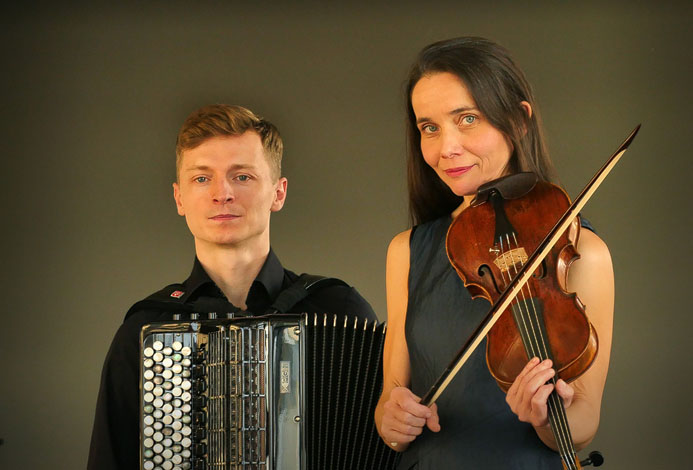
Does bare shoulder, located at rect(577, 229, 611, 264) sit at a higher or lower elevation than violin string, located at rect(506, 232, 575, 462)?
higher

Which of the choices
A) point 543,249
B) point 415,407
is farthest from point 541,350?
point 415,407

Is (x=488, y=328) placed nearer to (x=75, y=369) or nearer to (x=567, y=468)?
(x=567, y=468)

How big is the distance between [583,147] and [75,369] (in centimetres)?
228

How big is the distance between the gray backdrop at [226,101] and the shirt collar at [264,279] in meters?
1.20

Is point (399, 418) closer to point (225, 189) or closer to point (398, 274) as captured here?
point (398, 274)

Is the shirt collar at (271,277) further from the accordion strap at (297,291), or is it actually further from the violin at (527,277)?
the violin at (527,277)

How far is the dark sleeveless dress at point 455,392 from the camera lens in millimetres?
1776

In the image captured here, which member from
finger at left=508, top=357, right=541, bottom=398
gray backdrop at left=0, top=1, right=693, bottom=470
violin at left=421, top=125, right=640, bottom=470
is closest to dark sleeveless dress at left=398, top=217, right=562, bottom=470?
violin at left=421, top=125, right=640, bottom=470

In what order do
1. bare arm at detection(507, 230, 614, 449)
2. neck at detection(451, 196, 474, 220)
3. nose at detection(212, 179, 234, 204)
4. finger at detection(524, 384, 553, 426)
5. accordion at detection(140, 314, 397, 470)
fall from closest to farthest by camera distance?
finger at detection(524, 384, 553, 426) → bare arm at detection(507, 230, 614, 449) → neck at detection(451, 196, 474, 220) → accordion at detection(140, 314, 397, 470) → nose at detection(212, 179, 234, 204)

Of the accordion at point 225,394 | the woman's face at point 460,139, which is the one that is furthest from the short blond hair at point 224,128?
the woman's face at point 460,139

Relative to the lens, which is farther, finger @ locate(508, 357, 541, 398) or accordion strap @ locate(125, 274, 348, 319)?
accordion strap @ locate(125, 274, 348, 319)

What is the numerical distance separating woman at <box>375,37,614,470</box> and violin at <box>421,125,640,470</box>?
124 millimetres

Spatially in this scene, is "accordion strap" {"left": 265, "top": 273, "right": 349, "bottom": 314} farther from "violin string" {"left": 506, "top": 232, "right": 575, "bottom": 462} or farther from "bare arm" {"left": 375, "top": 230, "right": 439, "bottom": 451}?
"violin string" {"left": 506, "top": 232, "right": 575, "bottom": 462}

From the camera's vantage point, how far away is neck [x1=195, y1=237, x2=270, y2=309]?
8.67ft
